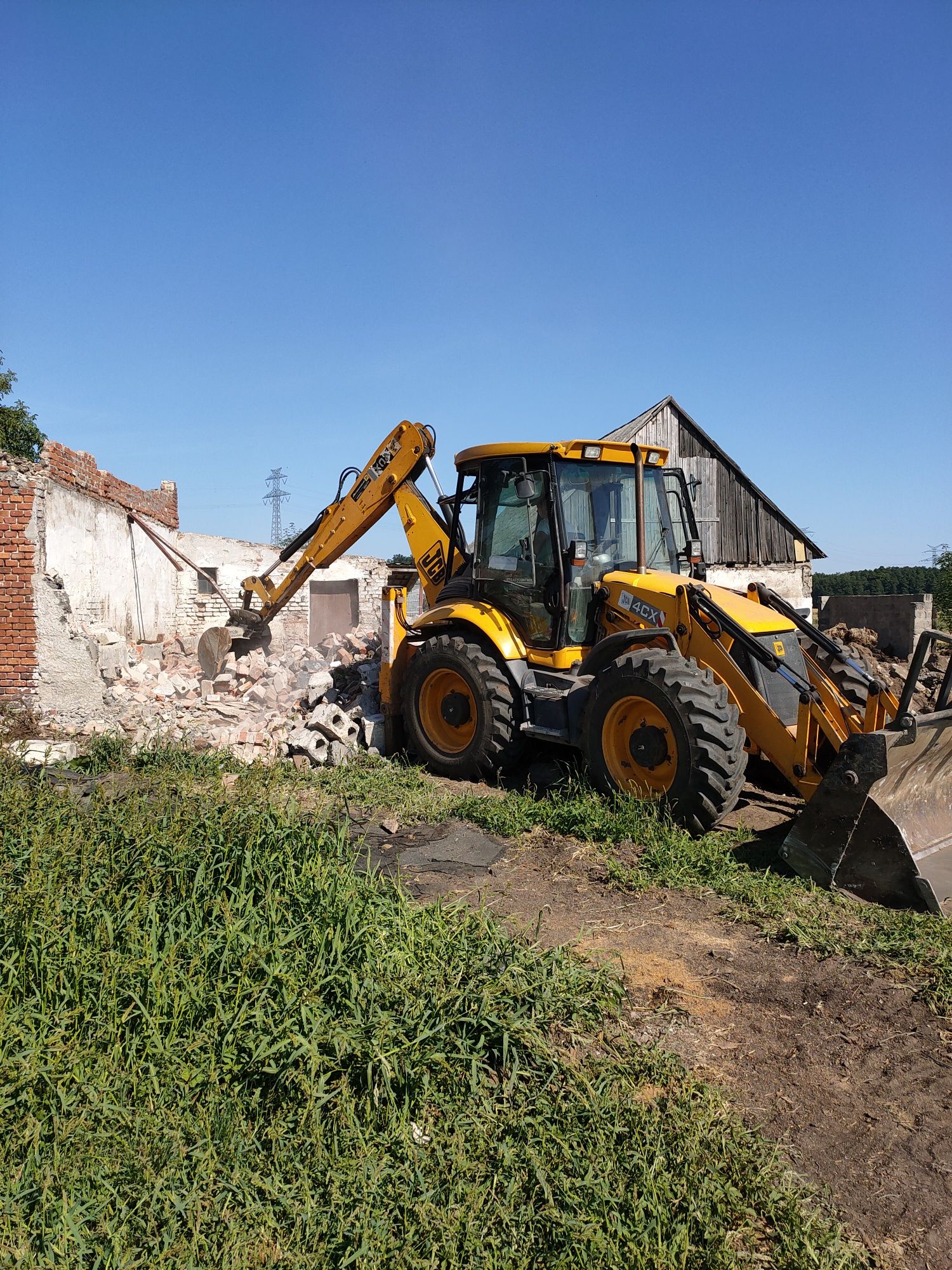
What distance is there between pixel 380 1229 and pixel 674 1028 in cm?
153

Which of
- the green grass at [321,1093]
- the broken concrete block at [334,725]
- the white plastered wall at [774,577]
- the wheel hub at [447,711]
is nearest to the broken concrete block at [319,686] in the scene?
the broken concrete block at [334,725]

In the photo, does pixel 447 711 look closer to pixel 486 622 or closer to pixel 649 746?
pixel 486 622

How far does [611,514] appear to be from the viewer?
725 cm

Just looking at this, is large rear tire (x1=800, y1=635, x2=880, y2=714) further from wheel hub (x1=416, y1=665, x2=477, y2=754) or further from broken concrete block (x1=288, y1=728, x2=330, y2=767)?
broken concrete block (x1=288, y1=728, x2=330, y2=767)

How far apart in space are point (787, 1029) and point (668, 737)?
2.44 meters

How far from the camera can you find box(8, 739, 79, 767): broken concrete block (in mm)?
7046

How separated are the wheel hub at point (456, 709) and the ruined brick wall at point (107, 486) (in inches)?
234

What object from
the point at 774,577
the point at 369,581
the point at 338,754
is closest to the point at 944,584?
the point at 774,577

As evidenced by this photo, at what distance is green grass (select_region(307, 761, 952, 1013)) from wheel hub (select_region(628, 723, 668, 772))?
11.2 inches

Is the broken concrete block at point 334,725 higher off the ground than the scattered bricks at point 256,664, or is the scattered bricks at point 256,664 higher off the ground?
the scattered bricks at point 256,664

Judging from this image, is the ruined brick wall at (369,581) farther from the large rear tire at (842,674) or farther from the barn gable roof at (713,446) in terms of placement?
the large rear tire at (842,674)

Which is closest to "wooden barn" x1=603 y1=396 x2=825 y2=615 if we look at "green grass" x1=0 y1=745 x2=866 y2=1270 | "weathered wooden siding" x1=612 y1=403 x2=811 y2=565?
"weathered wooden siding" x1=612 y1=403 x2=811 y2=565

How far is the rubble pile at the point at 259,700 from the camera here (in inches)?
339

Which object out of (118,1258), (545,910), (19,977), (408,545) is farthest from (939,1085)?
(408,545)
